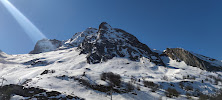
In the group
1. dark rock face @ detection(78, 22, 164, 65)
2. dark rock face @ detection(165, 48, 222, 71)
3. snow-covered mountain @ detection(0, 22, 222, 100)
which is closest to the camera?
snow-covered mountain @ detection(0, 22, 222, 100)

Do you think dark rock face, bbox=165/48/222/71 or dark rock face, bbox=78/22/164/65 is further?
dark rock face, bbox=78/22/164/65

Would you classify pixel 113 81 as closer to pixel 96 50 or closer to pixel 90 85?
pixel 90 85

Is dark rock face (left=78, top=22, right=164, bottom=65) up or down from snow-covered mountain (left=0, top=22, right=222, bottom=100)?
up

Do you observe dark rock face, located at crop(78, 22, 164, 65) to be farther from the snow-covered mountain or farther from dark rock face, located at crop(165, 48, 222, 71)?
dark rock face, located at crop(165, 48, 222, 71)

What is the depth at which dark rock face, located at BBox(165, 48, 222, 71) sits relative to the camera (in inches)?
3468

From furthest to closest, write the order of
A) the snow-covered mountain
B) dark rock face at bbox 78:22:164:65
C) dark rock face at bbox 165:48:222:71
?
dark rock face at bbox 78:22:164:65, dark rock face at bbox 165:48:222:71, the snow-covered mountain

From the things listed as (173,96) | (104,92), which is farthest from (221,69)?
(104,92)

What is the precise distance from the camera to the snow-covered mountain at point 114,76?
2783cm

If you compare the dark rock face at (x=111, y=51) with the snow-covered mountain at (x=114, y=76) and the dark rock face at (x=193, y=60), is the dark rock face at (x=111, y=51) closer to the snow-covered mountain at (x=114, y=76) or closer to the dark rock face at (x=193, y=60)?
the snow-covered mountain at (x=114, y=76)

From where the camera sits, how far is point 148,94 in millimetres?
31156

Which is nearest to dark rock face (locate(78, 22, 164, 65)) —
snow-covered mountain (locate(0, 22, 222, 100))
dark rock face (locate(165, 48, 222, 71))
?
snow-covered mountain (locate(0, 22, 222, 100))

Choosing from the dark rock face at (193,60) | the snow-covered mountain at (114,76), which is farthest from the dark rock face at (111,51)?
the dark rock face at (193,60)

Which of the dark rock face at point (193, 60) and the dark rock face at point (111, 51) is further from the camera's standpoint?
the dark rock face at point (111, 51)

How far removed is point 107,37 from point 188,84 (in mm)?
90971
